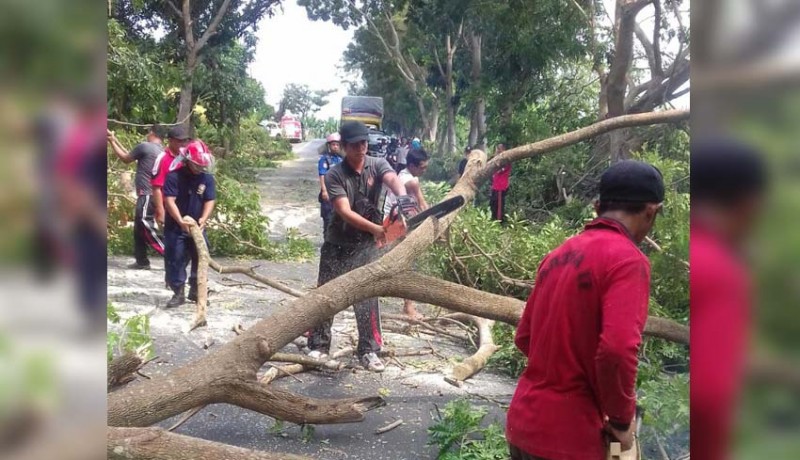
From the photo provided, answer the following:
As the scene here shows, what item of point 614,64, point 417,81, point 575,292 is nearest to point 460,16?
point 417,81

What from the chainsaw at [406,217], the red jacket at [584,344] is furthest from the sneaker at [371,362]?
the red jacket at [584,344]

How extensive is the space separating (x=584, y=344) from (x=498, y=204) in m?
1.00

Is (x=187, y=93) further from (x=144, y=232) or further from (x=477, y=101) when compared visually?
(x=477, y=101)

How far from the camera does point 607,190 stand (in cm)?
190

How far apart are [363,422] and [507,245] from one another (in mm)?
915

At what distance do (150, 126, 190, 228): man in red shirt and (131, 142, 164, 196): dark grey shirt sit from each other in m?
0.02

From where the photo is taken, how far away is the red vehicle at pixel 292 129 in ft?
8.20

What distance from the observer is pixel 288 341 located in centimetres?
274

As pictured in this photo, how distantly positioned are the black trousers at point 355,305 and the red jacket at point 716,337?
1685 millimetres

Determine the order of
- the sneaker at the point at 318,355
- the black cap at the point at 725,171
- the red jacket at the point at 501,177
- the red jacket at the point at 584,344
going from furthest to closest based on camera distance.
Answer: the sneaker at the point at 318,355
the red jacket at the point at 501,177
the red jacket at the point at 584,344
the black cap at the point at 725,171

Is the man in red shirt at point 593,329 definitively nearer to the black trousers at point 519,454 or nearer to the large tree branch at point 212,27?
the black trousers at point 519,454

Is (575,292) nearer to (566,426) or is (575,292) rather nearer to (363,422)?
(566,426)

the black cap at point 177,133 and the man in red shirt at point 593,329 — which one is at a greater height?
the black cap at point 177,133

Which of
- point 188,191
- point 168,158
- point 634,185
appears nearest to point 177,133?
point 168,158
